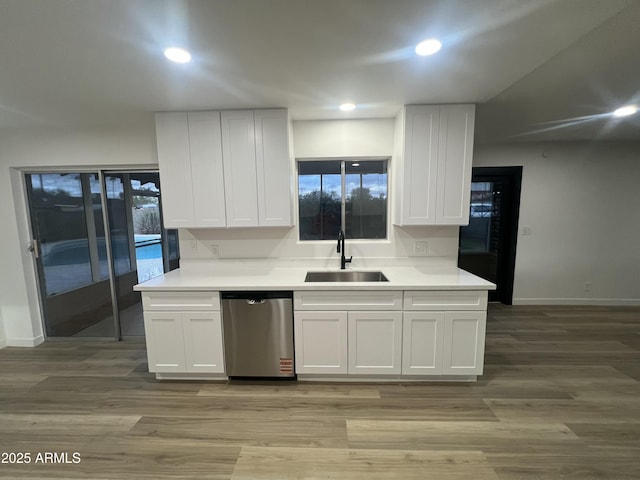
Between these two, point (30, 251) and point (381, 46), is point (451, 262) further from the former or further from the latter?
point (30, 251)

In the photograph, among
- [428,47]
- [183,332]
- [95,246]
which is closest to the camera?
[428,47]

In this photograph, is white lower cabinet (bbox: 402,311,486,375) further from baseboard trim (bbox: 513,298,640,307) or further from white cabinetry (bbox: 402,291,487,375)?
baseboard trim (bbox: 513,298,640,307)

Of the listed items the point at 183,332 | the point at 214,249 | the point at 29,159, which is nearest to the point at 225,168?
the point at 214,249

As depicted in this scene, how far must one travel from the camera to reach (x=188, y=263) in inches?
109

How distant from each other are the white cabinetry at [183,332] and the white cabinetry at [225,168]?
2.34 feet

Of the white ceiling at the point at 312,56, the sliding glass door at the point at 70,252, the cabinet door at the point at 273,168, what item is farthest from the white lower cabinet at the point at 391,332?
the sliding glass door at the point at 70,252

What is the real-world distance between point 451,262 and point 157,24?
290 centimetres

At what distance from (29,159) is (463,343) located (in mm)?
4637

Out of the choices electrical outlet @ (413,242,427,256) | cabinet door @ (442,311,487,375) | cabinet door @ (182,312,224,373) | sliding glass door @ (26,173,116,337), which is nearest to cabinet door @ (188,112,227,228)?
cabinet door @ (182,312,224,373)

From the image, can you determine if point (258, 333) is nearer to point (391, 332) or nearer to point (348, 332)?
point (348, 332)

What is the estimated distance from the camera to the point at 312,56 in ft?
5.09

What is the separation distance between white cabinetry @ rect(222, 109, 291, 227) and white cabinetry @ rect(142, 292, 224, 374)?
792 mm

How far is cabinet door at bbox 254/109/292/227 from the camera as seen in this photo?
236 centimetres

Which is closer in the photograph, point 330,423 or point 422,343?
point 330,423
